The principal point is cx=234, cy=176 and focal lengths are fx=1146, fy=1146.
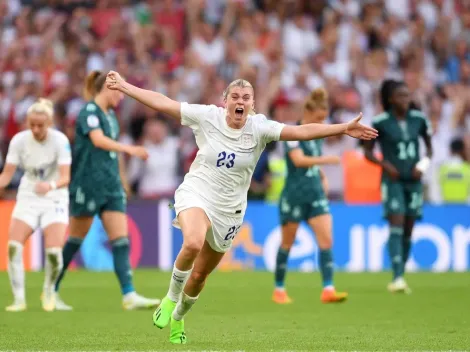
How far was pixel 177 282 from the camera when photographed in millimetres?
9539

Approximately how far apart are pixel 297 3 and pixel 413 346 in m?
A: 14.5

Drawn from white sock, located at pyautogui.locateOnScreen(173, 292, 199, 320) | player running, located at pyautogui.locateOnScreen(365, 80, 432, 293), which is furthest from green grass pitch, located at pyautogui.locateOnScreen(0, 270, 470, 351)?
player running, located at pyautogui.locateOnScreen(365, 80, 432, 293)

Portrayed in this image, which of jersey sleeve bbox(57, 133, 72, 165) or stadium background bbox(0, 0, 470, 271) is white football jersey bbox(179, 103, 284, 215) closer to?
jersey sleeve bbox(57, 133, 72, 165)

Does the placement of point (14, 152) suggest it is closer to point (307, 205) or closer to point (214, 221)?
point (307, 205)

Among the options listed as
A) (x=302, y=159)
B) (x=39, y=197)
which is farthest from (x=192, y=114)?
(x=302, y=159)

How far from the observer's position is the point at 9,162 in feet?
41.6

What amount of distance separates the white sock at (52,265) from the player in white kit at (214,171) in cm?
317

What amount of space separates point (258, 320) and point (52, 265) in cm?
255

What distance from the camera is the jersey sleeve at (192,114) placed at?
31.9ft

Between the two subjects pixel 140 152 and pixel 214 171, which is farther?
pixel 140 152

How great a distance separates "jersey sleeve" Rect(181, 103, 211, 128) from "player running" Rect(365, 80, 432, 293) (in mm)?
5365

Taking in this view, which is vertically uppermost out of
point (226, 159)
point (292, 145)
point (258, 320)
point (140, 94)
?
point (140, 94)

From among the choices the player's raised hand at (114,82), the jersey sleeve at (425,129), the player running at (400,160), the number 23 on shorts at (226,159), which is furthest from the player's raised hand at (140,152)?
the jersey sleeve at (425,129)

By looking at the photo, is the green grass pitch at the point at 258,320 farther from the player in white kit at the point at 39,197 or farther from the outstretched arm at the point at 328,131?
the outstretched arm at the point at 328,131
